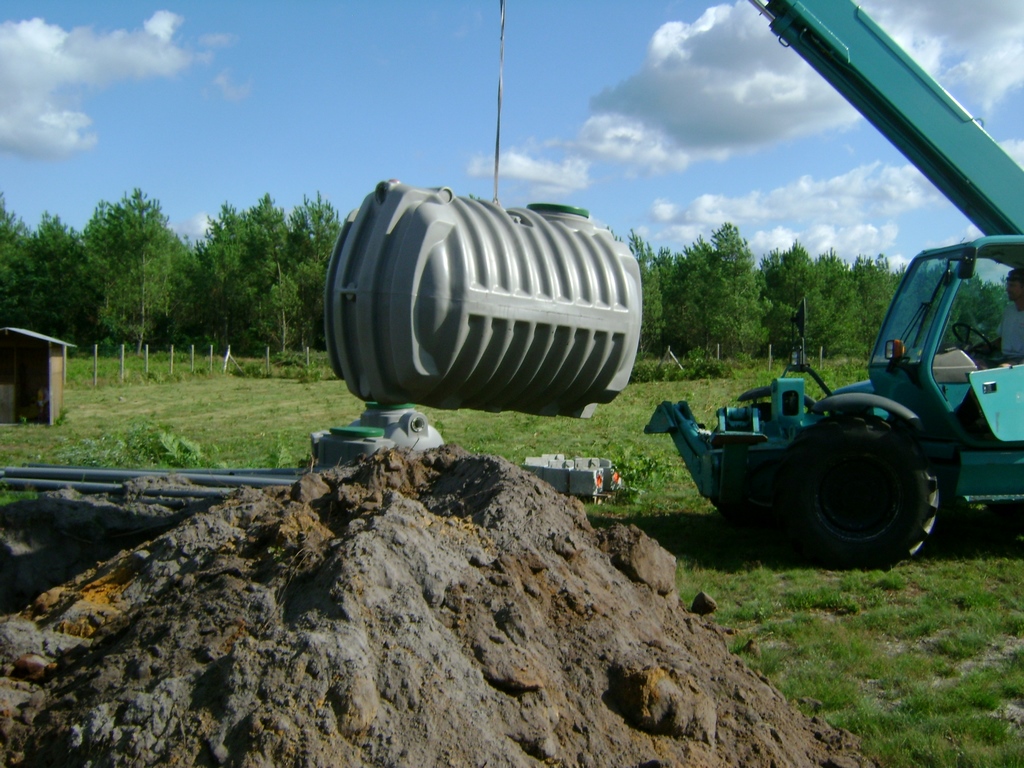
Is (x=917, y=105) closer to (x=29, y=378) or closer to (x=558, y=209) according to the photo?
(x=558, y=209)

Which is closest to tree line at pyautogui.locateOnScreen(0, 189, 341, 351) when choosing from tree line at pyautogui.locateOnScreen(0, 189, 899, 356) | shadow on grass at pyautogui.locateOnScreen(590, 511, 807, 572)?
tree line at pyautogui.locateOnScreen(0, 189, 899, 356)

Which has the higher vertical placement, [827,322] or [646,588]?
[827,322]

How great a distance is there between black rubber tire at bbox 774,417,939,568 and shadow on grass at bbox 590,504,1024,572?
0.33 m

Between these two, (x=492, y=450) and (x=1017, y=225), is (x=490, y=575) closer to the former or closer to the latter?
(x=1017, y=225)

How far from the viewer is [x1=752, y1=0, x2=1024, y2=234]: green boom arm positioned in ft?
26.2

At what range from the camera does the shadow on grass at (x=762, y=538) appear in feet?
24.1

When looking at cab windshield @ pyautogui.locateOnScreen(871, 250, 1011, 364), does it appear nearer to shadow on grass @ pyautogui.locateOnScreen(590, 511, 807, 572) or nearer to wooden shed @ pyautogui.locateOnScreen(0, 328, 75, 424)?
shadow on grass @ pyautogui.locateOnScreen(590, 511, 807, 572)

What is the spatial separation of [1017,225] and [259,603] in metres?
7.27

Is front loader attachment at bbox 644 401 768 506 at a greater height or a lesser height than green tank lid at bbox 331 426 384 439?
lesser

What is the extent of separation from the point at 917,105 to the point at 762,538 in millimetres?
3983

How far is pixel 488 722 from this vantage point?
3.31 meters

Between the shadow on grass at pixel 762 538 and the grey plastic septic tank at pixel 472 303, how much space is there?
199 centimetres

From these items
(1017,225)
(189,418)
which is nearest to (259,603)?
(1017,225)

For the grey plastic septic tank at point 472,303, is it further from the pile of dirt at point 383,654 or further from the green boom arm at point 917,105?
the green boom arm at point 917,105
